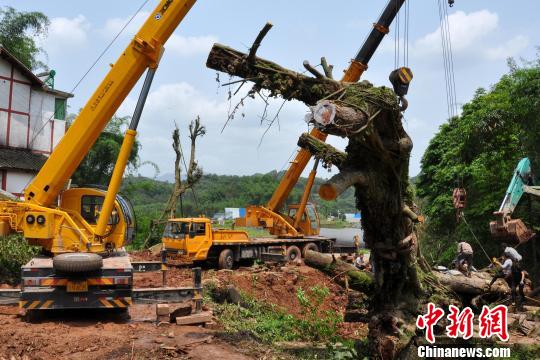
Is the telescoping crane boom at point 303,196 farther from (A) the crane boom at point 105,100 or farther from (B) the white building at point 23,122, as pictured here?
(B) the white building at point 23,122

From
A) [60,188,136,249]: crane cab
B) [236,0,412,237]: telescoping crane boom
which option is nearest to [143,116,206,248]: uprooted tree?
[236,0,412,237]: telescoping crane boom

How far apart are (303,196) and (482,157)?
720 cm

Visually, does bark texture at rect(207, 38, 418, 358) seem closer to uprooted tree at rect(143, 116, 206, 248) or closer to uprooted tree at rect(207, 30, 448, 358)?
uprooted tree at rect(207, 30, 448, 358)

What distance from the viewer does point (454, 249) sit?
19.8 m

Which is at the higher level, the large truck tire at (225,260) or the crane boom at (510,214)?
the crane boom at (510,214)

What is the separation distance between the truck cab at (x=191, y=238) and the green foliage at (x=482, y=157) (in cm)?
844

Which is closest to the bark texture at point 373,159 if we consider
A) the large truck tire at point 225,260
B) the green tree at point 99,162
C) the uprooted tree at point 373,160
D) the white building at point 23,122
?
the uprooted tree at point 373,160

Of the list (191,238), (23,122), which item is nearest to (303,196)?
(191,238)

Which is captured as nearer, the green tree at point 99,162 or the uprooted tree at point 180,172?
the uprooted tree at point 180,172

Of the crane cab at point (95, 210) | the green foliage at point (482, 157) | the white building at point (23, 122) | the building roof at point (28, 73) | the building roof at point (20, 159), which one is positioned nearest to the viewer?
the crane cab at point (95, 210)

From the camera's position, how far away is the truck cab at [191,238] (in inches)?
658

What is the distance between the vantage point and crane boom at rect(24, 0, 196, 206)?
392 inches

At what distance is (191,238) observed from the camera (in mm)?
16766

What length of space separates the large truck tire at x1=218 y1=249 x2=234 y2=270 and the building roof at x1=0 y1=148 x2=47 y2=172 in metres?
10.9
